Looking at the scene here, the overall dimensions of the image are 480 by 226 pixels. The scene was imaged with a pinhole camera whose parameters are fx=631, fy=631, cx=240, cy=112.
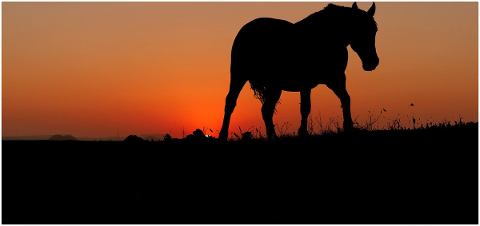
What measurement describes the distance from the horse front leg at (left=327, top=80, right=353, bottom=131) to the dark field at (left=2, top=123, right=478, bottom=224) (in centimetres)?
A: 192

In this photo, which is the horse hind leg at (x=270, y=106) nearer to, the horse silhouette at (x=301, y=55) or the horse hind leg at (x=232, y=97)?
the horse silhouette at (x=301, y=55)

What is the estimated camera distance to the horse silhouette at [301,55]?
12.5 m

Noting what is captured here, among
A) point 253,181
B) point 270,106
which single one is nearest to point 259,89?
point 270,106

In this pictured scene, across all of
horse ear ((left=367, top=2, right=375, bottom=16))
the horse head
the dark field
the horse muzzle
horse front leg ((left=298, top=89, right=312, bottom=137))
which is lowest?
the dark field

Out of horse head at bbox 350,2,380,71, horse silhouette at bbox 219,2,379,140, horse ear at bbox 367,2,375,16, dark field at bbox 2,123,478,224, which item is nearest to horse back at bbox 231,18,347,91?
horse silhouette at bbox 219,2,379,140

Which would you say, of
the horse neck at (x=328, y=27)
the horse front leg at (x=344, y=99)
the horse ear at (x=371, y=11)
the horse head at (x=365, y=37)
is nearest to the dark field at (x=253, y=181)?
the horse front leg at (x=344, y=99)

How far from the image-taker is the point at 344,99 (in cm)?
1260

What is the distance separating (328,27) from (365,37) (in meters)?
0.76

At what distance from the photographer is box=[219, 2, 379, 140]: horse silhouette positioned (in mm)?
12531

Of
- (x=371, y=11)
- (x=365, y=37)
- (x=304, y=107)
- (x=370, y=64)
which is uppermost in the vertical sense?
(x=371, y=11)

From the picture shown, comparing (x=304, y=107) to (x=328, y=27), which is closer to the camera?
(x=328, y=27)

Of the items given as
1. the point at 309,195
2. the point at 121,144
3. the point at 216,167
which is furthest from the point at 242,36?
the point at 309,195

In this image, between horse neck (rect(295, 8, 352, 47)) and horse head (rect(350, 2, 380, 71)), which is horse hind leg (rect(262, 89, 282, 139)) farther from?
horse head (rect(350, 2, 380, 71))

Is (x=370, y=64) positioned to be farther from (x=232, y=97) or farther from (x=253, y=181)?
(x=253, y=181)
